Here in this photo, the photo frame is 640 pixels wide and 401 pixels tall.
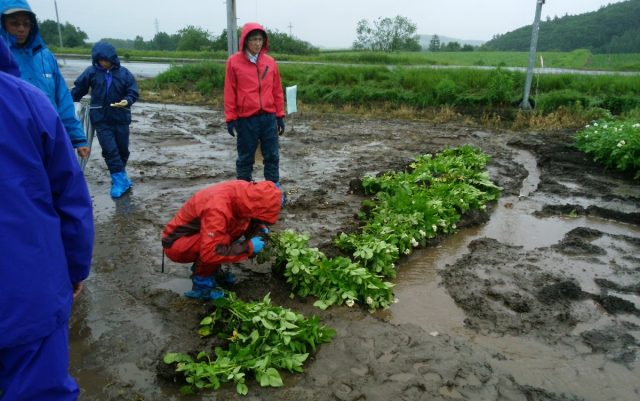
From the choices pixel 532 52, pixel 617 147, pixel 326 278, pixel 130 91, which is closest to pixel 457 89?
pixel 532 52

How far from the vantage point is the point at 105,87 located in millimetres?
6000

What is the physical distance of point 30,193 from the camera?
64.5 inches

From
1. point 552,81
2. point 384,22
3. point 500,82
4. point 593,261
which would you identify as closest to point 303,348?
point 593,261

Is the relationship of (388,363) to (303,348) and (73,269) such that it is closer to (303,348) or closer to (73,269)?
(303,348)

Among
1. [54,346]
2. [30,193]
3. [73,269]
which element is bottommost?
[54,346]

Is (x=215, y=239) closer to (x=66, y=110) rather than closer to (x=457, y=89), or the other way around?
(x=66, y=110)

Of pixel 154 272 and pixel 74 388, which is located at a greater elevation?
pixel 74 388

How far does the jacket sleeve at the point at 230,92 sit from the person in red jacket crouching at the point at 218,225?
2.35 meters

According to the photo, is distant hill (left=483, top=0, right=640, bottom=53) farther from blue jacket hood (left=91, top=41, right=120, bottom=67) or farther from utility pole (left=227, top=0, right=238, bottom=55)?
blue jacket hood (left=91, top=41, right=120, bottom=67)

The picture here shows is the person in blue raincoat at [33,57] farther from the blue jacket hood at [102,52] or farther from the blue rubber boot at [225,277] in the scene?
the blue rubber boot at [225,277]


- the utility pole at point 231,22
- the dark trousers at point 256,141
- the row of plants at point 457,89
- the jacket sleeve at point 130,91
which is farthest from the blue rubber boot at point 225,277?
the row of plants at point 457,89

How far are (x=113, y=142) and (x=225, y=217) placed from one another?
3619mm

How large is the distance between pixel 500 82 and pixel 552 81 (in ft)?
6.13

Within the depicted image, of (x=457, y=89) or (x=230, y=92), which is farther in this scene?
(x=457, y=89)
